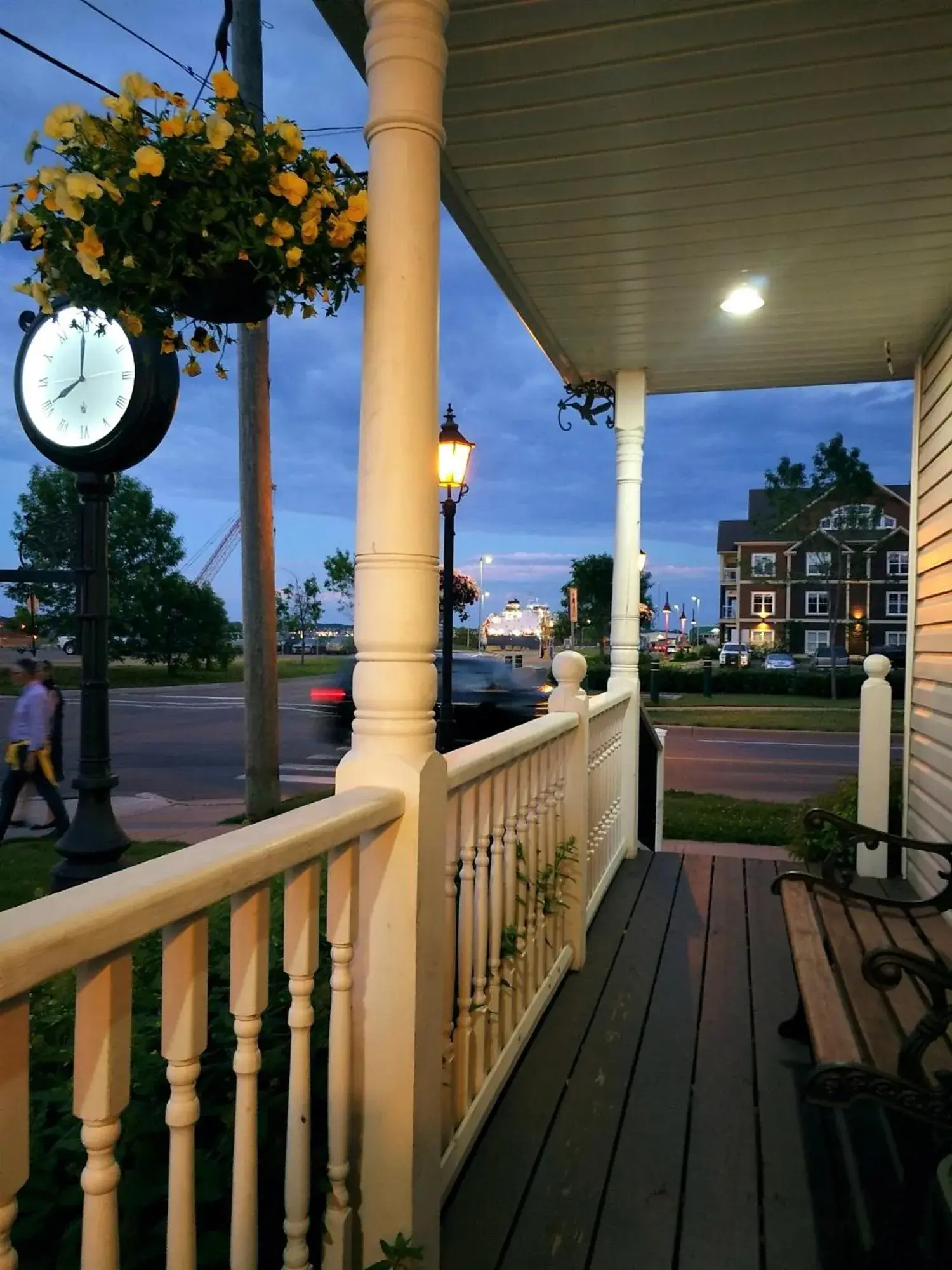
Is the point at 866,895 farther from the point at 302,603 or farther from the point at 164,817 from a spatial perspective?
the point at 302,603

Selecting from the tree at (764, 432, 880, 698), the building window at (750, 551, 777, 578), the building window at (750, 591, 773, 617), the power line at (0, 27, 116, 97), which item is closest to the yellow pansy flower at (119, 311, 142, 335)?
the power line at (0, 27, 116, 97)

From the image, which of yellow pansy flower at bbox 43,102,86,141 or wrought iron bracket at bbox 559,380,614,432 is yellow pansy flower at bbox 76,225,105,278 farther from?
wrought iron bracket at bbox 559,380,614,432

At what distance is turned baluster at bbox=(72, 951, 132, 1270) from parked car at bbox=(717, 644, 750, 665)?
110ft

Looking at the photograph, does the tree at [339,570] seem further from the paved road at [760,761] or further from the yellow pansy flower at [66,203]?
the yellow pansy flower at [66,203]

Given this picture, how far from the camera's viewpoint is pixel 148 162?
121 centimetres

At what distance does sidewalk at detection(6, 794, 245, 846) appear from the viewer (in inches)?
267

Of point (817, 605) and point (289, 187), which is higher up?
point (817, 605)

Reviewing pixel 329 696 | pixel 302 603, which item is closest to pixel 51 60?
pixel 329 696

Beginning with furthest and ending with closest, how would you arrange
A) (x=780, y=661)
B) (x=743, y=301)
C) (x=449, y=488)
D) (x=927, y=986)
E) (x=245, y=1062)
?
(x=780, y=661) < (x=449, y=488) < (x=743, y=301) < (x=927, y=986) < (x=245, y=1062)

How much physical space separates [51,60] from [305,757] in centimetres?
838

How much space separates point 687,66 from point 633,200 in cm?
65

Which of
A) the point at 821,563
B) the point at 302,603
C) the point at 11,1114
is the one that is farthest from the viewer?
the point at 302,603

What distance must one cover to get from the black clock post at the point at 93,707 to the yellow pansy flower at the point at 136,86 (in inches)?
78.4

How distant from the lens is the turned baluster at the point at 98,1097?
Answer: 811 millimetres
